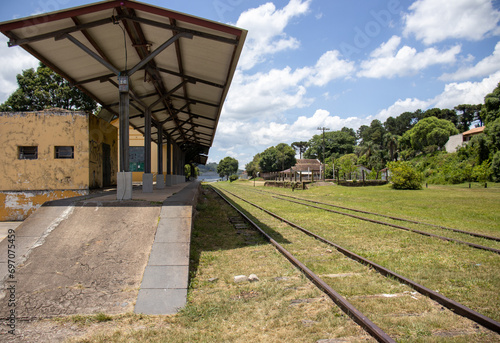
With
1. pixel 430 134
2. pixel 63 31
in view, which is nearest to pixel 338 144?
pixel 430 134

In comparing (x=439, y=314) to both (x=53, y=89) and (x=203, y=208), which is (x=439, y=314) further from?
(x=53, y=89)

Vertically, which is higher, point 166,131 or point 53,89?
point 53,89

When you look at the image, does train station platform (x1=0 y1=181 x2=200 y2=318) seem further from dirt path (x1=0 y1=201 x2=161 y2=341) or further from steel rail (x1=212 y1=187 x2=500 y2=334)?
steel rail (x1=212 y1=187 x2=500 y2=334)

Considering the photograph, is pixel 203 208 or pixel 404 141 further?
pixel 404 141

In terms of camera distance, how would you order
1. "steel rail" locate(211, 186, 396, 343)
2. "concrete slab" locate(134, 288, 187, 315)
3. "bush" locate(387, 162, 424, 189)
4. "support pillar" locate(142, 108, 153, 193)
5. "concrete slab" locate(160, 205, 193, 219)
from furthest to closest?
"bush" locate(387, 162, 424, 189), "support pillar" locate(142, 108, 153, 193), "concrete slab" locate(160, 205, 193, 219), "concrete slab" locate(134, 288, 187, 315), "steel rail" locate(211, 186, 396, 343)

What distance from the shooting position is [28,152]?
14.3 metres

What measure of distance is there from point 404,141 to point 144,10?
7668 cm

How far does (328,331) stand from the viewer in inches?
143

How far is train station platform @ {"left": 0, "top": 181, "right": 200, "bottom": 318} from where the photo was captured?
14.6ft

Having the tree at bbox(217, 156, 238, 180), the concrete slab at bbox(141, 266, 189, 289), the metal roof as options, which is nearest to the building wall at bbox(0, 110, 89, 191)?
the metal roof

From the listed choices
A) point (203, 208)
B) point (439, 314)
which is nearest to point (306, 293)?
point (439, 314)

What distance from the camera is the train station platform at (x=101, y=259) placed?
14.6 feet

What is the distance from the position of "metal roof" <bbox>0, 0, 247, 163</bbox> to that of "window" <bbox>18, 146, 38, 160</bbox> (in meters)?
4.20

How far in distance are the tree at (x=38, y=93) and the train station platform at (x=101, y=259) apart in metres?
34.5
